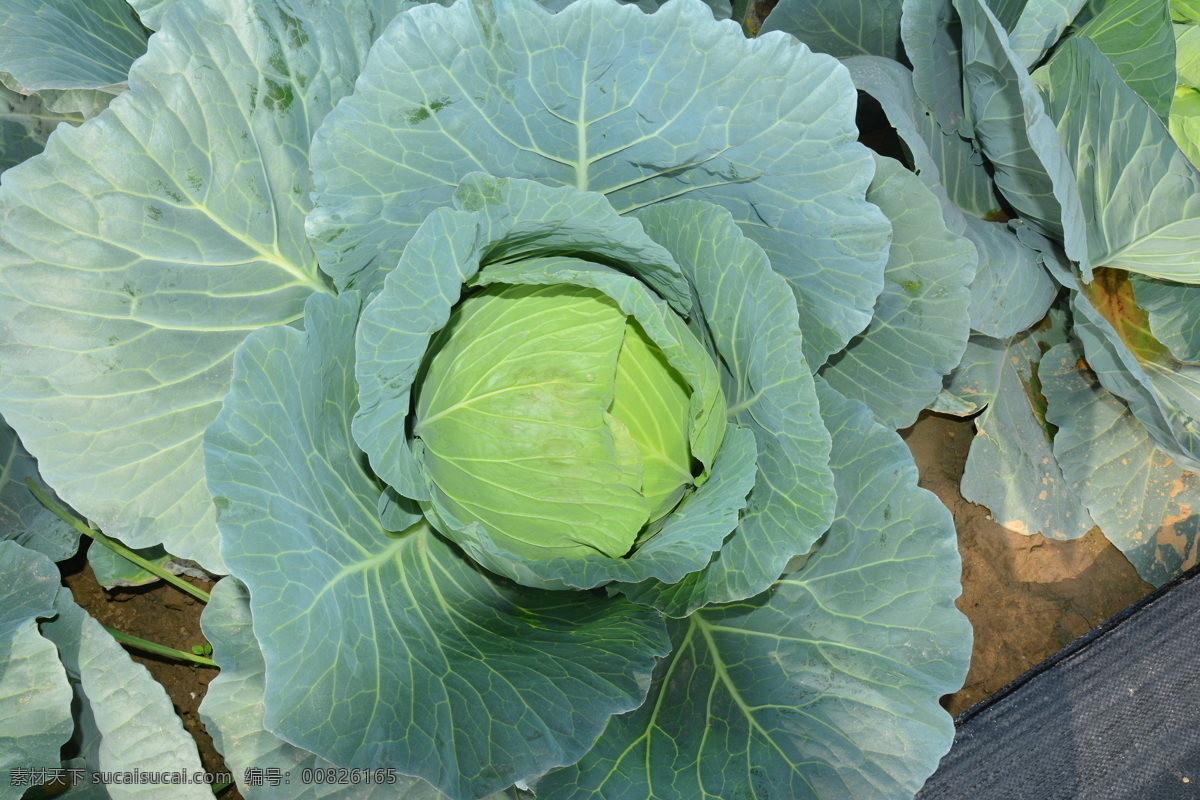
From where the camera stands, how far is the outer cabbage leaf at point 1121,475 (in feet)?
9.03

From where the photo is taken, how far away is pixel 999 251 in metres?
2.40

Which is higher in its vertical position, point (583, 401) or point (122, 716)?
point (583, 401)

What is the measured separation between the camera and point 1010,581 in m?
2.93

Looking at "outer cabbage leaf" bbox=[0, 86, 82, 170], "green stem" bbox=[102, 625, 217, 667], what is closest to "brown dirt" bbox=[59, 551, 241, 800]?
"green stem" bbox=[102, 625, 217, 667]

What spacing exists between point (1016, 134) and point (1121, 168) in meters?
0.28

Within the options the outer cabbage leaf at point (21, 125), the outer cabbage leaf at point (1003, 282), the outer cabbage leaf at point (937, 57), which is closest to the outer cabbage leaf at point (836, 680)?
the outer cabbage leaf at point (1003, 282)

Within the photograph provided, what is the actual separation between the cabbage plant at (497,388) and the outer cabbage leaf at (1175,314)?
5.19 feet

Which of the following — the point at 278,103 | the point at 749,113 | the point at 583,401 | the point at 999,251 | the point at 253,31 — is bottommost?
the point at 999,251

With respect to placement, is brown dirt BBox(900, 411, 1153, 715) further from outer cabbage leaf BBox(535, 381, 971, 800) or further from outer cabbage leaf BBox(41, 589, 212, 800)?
outer cabbage leaf BBox(41, 589, 212, 800)

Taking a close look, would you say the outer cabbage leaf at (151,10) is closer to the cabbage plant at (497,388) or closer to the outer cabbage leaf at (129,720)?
the cabbage plant at (497,388)

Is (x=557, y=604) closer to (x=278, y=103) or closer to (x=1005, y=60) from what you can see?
(x=278, y=103)

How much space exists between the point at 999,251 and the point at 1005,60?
569 mm

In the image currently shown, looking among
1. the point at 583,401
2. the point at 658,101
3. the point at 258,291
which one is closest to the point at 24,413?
the point at 258,291

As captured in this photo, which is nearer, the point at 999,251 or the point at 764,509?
the point at 764,509
